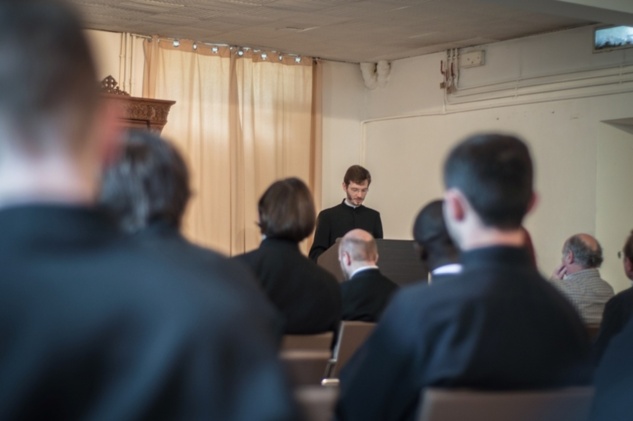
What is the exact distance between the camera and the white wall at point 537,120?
8.32m

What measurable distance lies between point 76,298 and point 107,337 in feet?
0.13

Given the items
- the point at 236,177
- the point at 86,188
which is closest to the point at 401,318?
the point at 86,188

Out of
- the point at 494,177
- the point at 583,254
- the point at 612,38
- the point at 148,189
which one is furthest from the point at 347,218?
the point at 148,189

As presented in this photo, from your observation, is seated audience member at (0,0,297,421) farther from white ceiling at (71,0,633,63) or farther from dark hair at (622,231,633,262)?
white ceiling at (71,0,633,63)

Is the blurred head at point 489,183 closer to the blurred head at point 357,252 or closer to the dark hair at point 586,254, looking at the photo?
the blurred head at point 357,252

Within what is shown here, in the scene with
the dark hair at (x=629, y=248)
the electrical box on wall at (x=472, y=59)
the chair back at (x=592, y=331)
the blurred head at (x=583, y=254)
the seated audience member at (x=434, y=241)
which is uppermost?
the electrical box on wall at (x=472, y=59)

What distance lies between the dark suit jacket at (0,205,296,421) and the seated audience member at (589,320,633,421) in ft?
6.93

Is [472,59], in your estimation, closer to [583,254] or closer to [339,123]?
[339,123]

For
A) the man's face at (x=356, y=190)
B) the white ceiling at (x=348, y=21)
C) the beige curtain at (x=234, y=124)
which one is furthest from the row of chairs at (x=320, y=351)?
the beige curtain at (x=234, y=124)

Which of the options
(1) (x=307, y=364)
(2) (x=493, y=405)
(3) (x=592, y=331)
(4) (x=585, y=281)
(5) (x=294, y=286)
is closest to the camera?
(2) (x=493, y=405)

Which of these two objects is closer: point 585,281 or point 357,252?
point 357,252

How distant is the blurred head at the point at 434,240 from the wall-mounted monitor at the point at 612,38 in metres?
5.52

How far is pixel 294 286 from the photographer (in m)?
3.67

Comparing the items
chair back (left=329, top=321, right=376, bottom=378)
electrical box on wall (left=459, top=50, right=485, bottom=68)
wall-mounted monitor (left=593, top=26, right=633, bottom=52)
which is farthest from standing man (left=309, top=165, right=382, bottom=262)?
chair back (left=329, top=321, right=376, bottom=378)
